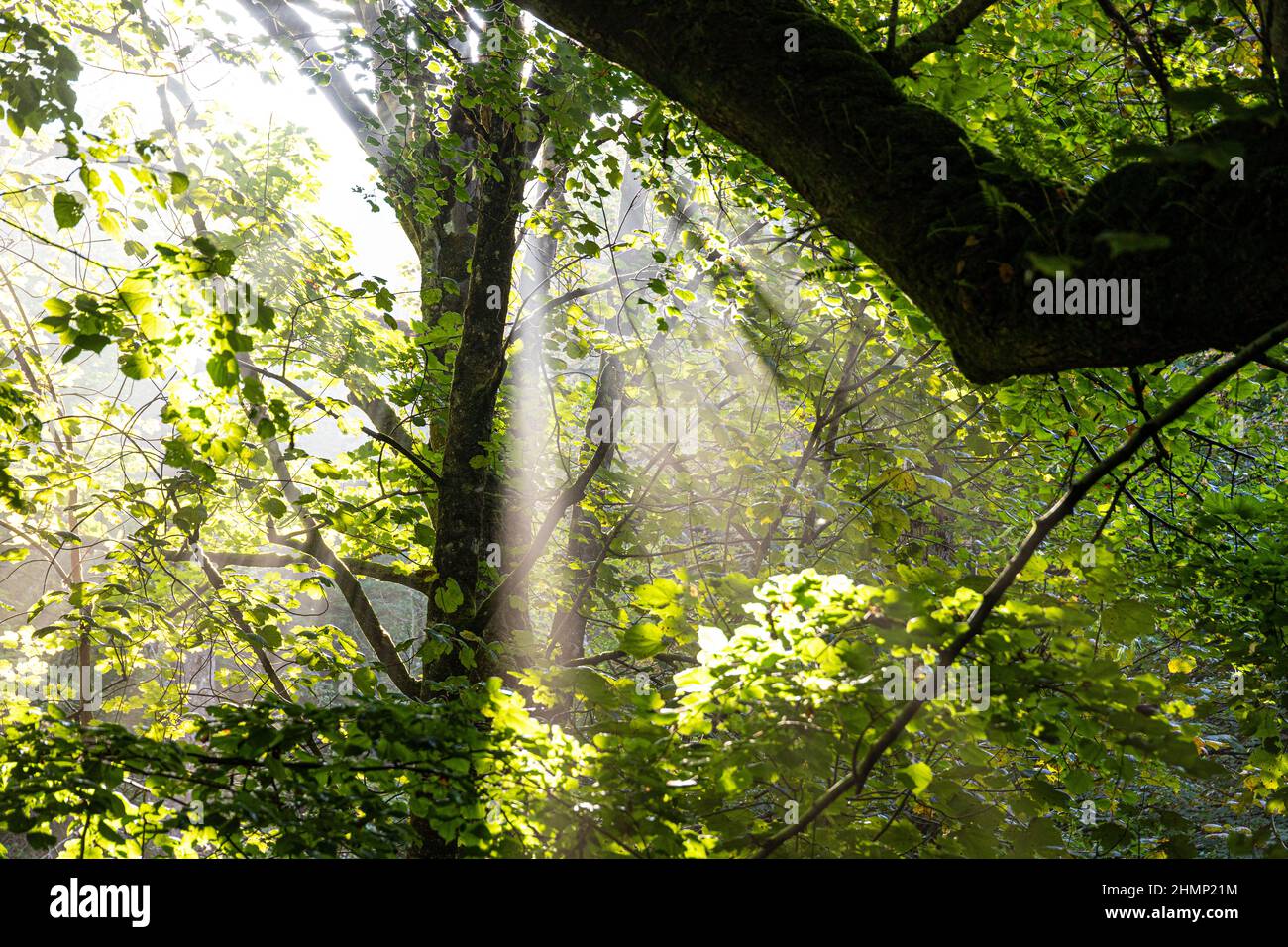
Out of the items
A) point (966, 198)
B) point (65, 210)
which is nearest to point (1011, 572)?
point (966, 198)

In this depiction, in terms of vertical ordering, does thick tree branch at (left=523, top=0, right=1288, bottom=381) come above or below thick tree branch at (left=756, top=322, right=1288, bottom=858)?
above

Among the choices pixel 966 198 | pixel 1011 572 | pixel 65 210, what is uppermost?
pixel 65 210

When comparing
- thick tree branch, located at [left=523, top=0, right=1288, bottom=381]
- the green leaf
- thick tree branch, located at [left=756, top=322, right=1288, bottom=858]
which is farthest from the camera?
the green leaf

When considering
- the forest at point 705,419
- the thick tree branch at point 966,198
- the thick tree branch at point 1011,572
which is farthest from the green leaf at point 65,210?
the thick tree branch at point 1011,572

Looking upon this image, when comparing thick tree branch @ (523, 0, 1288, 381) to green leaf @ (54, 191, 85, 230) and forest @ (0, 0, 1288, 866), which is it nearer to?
forest @ (0, 0, 1288, 866)

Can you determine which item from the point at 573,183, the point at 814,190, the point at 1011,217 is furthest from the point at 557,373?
the point at 1011,217

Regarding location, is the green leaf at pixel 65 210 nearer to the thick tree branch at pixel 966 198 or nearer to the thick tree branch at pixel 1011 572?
the thick tree branch at pixel 966 198

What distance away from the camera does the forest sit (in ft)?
6.20

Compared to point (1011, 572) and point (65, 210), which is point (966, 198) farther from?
point (65, 210)

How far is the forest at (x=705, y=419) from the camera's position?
6.20 ft

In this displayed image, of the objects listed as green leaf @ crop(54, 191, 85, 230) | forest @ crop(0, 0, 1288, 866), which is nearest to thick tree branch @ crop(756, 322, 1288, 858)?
forest @ crop(0, 0, 1288, 866)

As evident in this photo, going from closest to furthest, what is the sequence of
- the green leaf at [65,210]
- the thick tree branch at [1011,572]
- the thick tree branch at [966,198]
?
the thick tree branch at [966,198] → the thick tree branch at [1011,572] → the green leaf at [65,210]

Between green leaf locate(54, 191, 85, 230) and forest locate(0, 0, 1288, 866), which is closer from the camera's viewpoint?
forest locate(0, 0, 1288, 866)

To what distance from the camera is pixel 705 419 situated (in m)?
5.44
